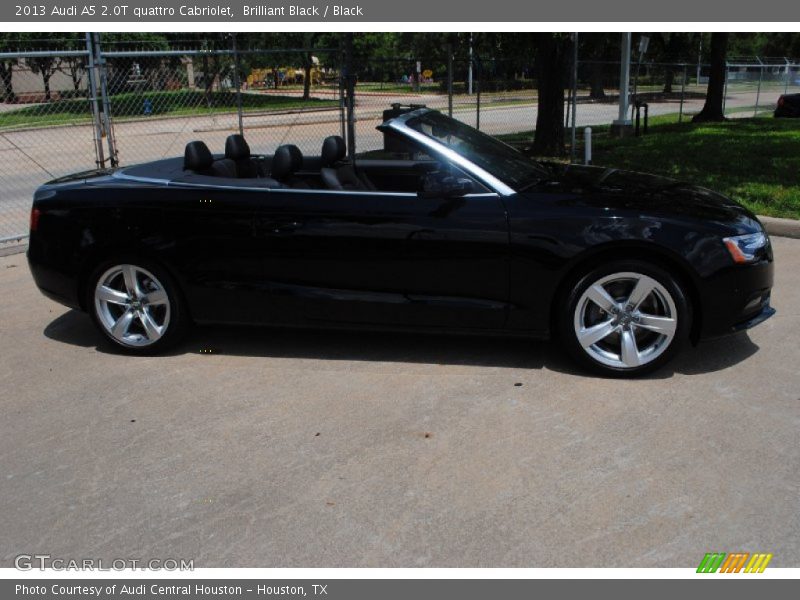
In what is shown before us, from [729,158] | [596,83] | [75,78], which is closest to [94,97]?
[75,78]

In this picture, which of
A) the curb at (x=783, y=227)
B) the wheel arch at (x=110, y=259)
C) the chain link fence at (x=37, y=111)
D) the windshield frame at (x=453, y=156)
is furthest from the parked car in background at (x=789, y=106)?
the wheel arch at (x=110, y=259)

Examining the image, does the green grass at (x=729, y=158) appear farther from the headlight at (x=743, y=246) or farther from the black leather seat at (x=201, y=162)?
the black leather seat at (x=201, y=162)

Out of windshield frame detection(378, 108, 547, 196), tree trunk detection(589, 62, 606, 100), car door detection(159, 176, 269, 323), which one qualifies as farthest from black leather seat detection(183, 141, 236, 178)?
tree trunk detection(589, 62, 606, 100)

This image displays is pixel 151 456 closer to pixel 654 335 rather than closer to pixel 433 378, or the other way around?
pixel 433 378

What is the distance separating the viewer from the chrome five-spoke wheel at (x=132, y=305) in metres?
5.45

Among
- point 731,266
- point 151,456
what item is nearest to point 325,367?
point 151,456

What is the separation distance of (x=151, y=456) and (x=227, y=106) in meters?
9.00

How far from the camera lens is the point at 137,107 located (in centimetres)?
1151

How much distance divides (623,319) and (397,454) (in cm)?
165

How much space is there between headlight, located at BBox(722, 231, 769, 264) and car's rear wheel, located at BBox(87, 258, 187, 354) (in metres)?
3.45

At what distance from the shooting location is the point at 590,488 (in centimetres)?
366

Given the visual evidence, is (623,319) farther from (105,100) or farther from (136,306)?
(105,100)

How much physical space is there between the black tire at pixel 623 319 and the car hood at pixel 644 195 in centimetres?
38

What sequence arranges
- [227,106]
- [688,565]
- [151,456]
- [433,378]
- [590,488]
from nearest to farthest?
[688,565]
[590,488]
[151,456]
[433,378]
[227,106]
